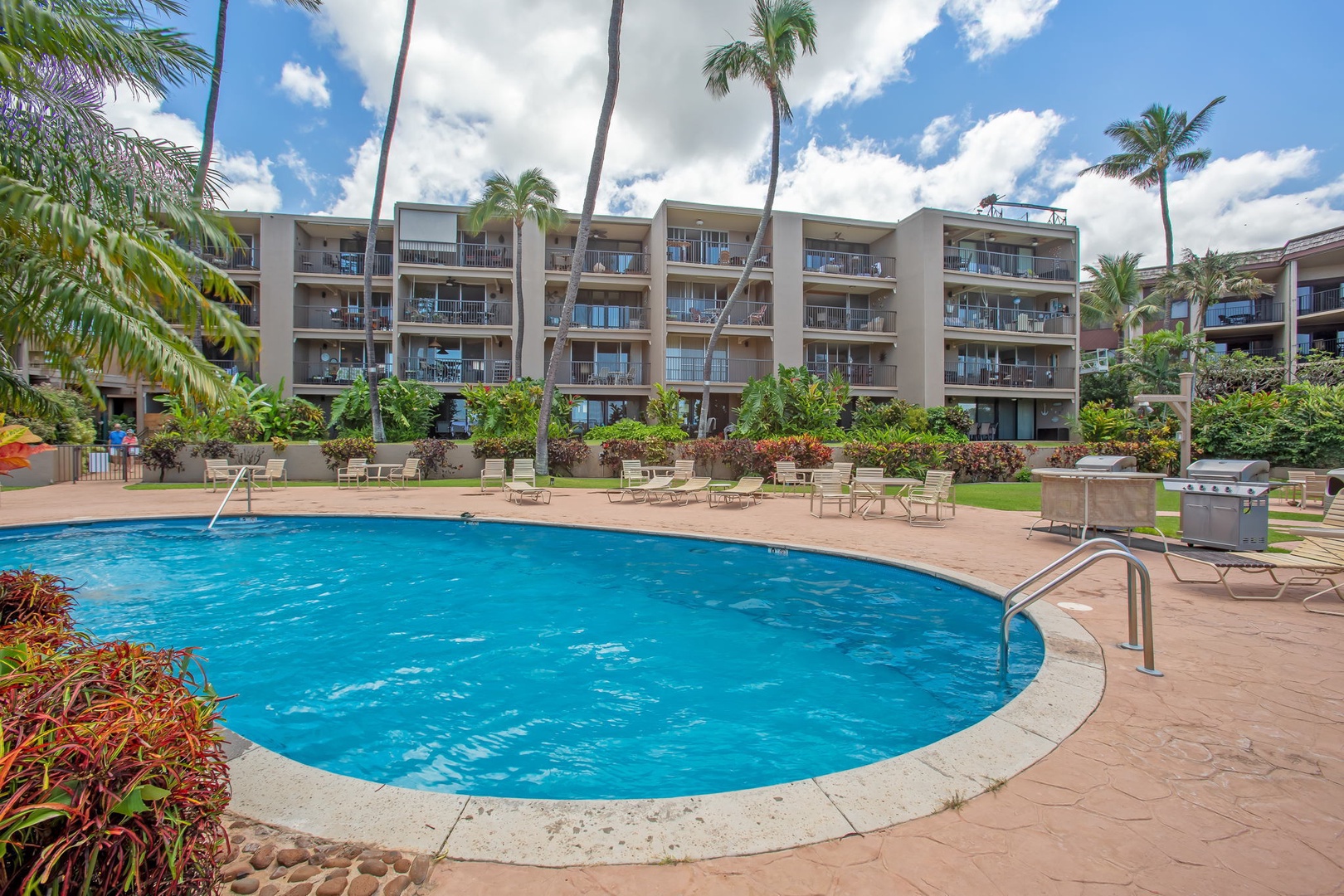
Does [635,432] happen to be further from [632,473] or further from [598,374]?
[598,374]

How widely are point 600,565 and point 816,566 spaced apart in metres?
3.32

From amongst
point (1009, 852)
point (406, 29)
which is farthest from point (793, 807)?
point (406, 29)

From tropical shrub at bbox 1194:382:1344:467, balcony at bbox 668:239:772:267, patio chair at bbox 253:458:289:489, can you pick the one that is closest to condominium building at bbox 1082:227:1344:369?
tropical shrub at bbox 1194:382:1344:467

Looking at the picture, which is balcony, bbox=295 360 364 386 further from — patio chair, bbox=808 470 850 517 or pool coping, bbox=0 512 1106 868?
pool coping, bbox=0 512 1106 868

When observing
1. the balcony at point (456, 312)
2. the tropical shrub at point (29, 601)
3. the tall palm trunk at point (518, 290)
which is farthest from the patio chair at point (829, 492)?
the balcony at point (456, 312)

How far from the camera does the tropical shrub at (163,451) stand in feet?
66.1

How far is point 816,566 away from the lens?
9.07 metres

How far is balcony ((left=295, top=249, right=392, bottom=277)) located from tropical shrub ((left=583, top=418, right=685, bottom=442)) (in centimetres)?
1536

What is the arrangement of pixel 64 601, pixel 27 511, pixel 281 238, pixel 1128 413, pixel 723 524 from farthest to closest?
pixel 281 238 < pixel 1128 413 < pixel 27 511 < pixel 723 524 < pixel 64 601

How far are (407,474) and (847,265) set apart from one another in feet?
79.0

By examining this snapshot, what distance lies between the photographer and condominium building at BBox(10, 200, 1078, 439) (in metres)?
29.6

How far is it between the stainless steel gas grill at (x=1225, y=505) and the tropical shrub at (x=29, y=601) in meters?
10.6

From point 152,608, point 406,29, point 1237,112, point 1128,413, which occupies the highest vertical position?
point 1237,112

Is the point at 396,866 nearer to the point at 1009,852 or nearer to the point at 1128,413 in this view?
the point at 1009,852
